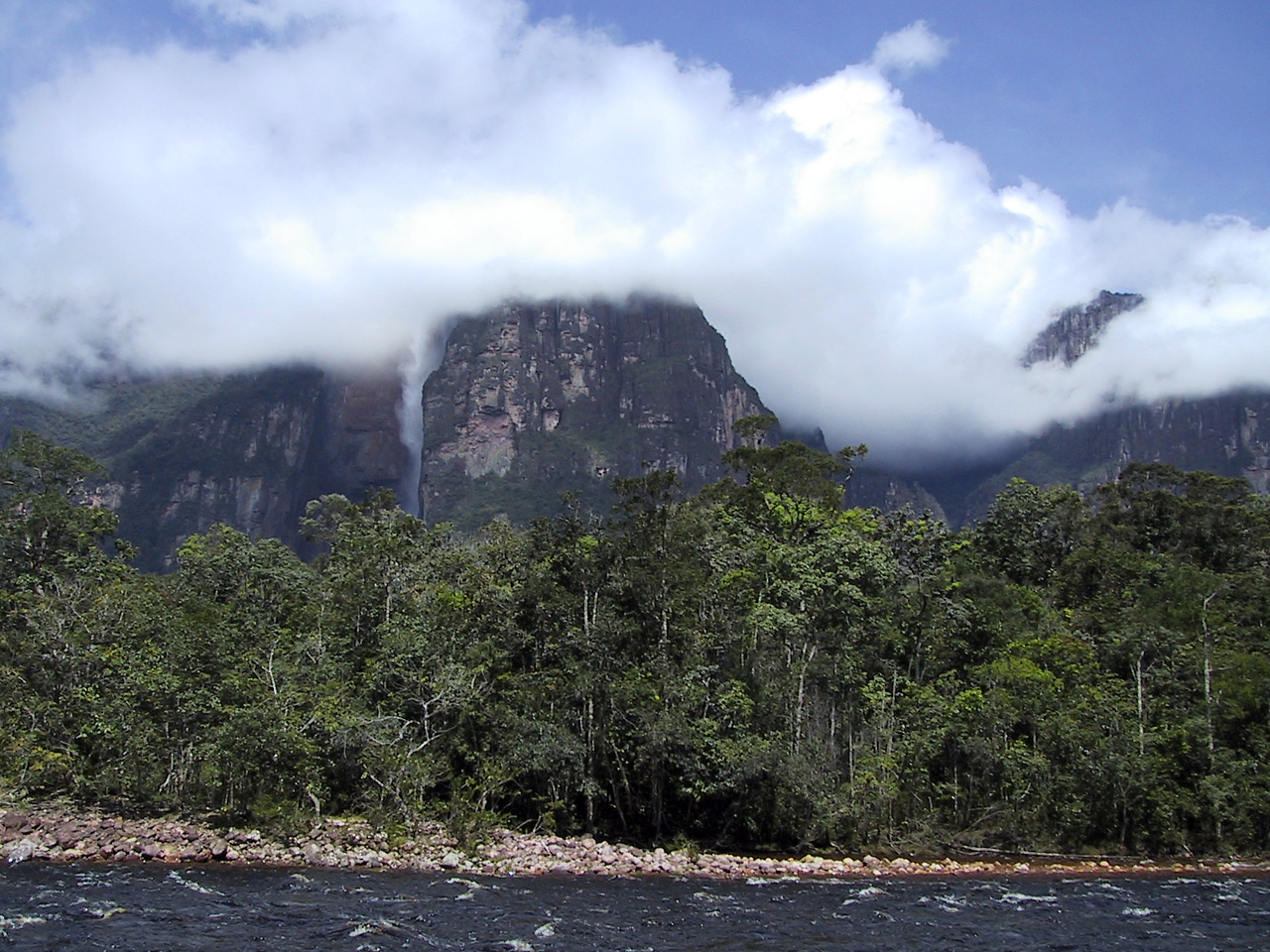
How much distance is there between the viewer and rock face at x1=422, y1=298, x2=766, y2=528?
517 feet

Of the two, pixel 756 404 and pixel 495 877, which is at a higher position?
pixel 756 404

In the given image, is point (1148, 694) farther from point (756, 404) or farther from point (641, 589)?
point (756, 404)

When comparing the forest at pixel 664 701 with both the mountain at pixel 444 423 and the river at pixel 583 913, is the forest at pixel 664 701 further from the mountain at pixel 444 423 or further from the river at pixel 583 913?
A: the mountain at pixel 444 423

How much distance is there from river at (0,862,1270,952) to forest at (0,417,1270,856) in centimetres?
534

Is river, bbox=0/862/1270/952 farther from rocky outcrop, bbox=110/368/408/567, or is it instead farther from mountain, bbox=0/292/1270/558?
rocky outcrop, bbox=110/368/408/567

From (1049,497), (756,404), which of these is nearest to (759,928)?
(1049,497)

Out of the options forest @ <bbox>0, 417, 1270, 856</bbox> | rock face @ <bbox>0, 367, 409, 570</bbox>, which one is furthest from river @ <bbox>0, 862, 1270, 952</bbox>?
rock face @ <bbox>0, 367, 409, 570</bbox>

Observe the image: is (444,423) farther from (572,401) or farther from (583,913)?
(583,913)

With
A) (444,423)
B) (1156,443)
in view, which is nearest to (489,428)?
(444,423)

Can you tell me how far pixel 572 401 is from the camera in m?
172

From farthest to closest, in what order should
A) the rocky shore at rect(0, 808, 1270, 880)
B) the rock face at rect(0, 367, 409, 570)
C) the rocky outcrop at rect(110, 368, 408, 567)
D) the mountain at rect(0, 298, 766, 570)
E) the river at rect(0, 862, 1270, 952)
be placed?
the rocky outcrop at rect(110, 368, 408, 567) < the rock face at rect(0, 367, 409, 570) < the mountain at rect(0, 298, 766, 570) < the rocky shore at rect(0, 808, 1270, 880) < the river at rect(0, 862, 1270, 952)

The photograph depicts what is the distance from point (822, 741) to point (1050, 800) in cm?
731

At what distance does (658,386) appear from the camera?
174 metres

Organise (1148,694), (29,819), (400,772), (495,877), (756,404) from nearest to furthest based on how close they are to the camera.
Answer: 1. (495,877)
2. (29,819)
3. (400,772)
4. (1148,694)
5. (756,404)
